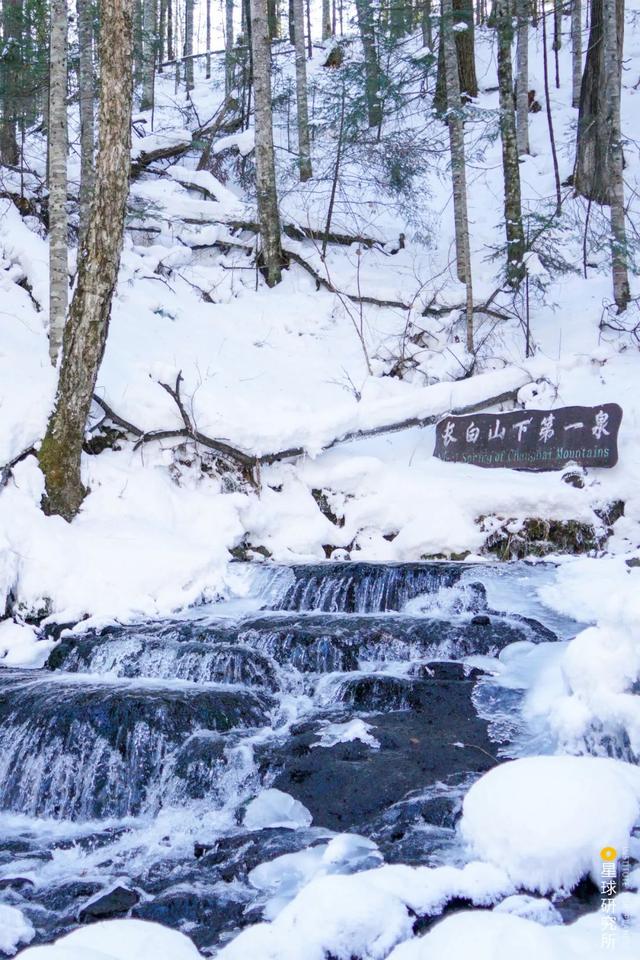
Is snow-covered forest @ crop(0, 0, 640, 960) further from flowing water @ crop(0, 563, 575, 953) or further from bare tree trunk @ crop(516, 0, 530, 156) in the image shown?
bare tree trunk @ crop(516, 0, 530, 156)

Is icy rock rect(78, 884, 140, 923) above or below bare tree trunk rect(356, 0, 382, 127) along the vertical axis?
below

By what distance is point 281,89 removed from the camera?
19.8 m

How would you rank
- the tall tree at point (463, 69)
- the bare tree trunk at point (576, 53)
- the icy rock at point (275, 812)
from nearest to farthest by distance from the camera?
the icy rock at point (275, 812), the tall tree at point (463, 69), the bare tree trunk at point (576, 53)

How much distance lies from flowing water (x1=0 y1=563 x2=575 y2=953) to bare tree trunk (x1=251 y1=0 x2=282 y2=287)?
8.28 meters

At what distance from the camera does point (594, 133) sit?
572 inches

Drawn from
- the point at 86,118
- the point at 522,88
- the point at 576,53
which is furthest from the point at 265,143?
the point at 576,53

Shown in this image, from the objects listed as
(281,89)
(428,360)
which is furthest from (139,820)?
(281,89)

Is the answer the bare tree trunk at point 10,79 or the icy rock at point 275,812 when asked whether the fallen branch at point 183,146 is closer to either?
the bare tree trunk at point 10,79

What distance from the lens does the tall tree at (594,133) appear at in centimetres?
1401

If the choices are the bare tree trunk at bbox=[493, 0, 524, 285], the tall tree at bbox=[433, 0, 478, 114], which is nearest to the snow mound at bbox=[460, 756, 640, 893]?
the bare tree trunk at bbox=[493, 0, 524, 285]

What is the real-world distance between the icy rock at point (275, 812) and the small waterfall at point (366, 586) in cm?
285

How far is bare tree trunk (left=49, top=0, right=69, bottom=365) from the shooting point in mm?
9398

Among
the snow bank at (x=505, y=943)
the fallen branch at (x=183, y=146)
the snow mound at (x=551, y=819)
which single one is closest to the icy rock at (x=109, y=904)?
the snow bank at (x=505, y=943)

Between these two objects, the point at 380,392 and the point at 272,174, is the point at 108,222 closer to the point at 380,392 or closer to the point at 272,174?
the point at 380,392
